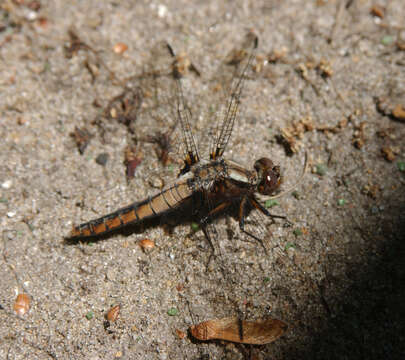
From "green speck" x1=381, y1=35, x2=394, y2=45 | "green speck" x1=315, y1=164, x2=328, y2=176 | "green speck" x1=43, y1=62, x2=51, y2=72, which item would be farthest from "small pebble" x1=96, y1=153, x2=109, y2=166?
"green speck" x1=381, y1=35, x2=394, y2=45

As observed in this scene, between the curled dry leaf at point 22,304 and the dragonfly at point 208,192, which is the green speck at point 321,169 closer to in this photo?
the dragonfly at point 208,192

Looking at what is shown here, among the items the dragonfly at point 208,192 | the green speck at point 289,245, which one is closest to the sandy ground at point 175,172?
the green speck at point 289,245

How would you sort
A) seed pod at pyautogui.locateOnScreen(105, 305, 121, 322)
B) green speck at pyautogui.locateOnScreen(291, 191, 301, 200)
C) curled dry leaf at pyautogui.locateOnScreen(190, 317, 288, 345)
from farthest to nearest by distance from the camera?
green speck at pyautogui.locateOnScreen(291, 191, 301, 200)
seed pod at pyautogui.locateOnScreen(105, 305, 121, 322)
curled dry leaf at pyautogui.locateOnScreen(190, 317, 288, 345)

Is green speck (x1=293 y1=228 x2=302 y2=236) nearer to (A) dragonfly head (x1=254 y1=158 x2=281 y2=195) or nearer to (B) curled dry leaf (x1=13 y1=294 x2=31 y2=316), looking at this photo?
(A) dragonfly head (x1=254 y1=158 x2=281 y2=195)

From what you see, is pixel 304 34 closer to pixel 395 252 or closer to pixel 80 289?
pixel 395 252

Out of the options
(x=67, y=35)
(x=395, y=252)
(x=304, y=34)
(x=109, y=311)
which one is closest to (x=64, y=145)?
(x=67, y=35)

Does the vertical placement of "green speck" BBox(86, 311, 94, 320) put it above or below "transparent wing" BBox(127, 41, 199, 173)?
below
